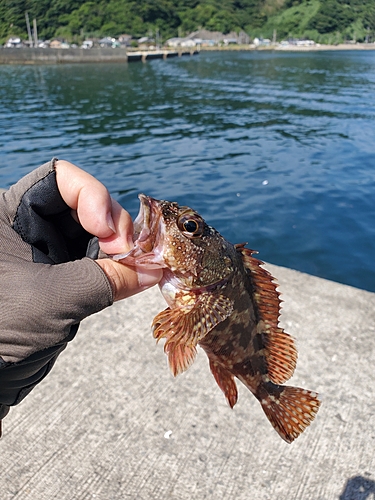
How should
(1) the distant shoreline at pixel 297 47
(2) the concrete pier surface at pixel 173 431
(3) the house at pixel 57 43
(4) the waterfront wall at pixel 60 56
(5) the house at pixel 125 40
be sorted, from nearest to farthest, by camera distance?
(2) the concrete pier surface at pixel 173 431, (4) the waterfront wall at pixel 60 56, (3) the house at pixel 57 43, (5) the house at pixel 125 40, (1) the distant shoreline at pixel 297 47

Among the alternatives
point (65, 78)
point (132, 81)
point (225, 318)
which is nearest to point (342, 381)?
point (225, 318)

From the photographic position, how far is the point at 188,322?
8.55ft

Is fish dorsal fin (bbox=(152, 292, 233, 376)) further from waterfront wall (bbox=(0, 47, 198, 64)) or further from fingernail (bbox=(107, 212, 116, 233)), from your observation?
waterfront wall (bbox=(0, 47, 198, 64))

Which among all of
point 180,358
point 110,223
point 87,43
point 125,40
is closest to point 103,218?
point 110,223

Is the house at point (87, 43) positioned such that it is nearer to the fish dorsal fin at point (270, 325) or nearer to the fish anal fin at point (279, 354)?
the fish dorsal fin at point (270, 325)

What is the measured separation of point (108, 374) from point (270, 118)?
25.9 metres

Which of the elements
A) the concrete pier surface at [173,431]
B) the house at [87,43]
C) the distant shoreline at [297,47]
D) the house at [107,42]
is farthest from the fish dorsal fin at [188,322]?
the distant shoreline at [297,47]

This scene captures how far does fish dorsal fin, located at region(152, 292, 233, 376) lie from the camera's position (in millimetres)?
2594

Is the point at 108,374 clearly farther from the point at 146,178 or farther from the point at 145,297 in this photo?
the point at 146,178

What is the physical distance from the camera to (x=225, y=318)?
271 cm

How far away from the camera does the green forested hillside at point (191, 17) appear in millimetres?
139250

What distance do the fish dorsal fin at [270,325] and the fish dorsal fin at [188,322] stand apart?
1.03 feet

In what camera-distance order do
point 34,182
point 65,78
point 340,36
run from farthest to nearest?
point 340,36
point 65,78
point 34,182

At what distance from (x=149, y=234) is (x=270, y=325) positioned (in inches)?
41.8
